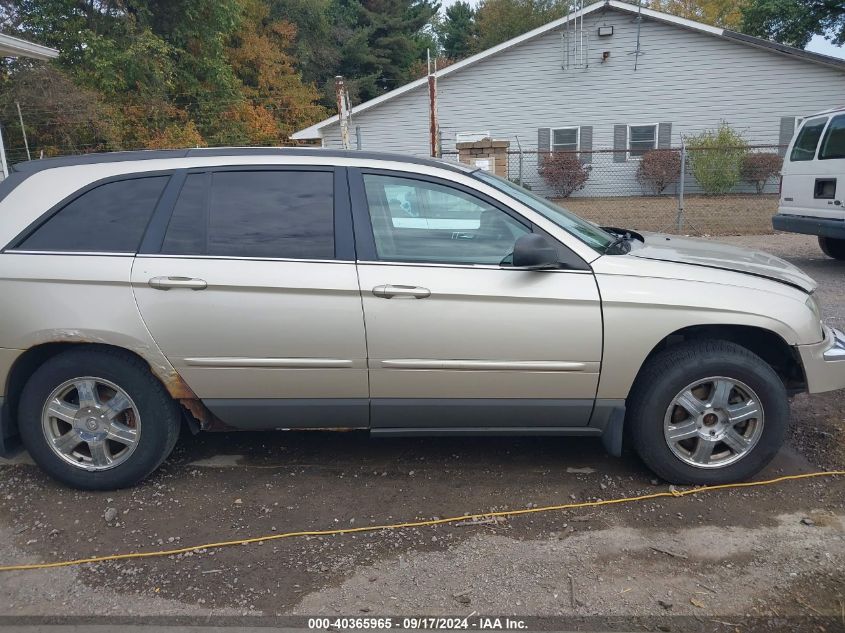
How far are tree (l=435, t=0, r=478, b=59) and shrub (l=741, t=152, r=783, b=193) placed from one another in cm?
3195

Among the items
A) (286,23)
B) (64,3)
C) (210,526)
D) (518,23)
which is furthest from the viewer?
(518,23)

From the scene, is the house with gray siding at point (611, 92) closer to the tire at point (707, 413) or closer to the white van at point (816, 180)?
the white van at point (816, 180)

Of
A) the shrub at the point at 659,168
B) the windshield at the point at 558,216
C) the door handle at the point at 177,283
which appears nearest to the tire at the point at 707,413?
the windshield at the point at 558,216

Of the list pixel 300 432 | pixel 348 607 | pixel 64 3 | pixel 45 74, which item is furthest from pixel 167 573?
pixel 64 3

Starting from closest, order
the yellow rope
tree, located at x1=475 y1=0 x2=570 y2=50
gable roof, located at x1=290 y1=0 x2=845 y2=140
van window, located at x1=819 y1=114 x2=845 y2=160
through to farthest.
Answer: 1. the yellow rope
2. van window, located at x1=819 y1=114 x2=845 y2=160
3. gable roof, located at x1=290 y1=0 x2=845 y2=140
4. tree, located at x1=475 y1=0 x2=570 y2=50

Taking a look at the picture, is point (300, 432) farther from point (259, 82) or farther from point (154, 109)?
point (259, 82)

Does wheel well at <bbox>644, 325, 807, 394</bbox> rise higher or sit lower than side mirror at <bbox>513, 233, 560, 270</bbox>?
lower

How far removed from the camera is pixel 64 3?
21.5m

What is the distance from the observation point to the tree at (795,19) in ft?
86.5

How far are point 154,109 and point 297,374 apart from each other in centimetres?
2128

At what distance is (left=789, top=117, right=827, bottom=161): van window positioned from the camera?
9133mm

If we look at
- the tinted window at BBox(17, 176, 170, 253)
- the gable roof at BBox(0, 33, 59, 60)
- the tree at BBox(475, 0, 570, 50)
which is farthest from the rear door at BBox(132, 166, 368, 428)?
the tree at BBox(475, 0, 570, 50)

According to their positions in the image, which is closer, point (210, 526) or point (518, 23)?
point (210, 526)

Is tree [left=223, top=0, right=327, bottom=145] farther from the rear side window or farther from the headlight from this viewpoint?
the headlight
